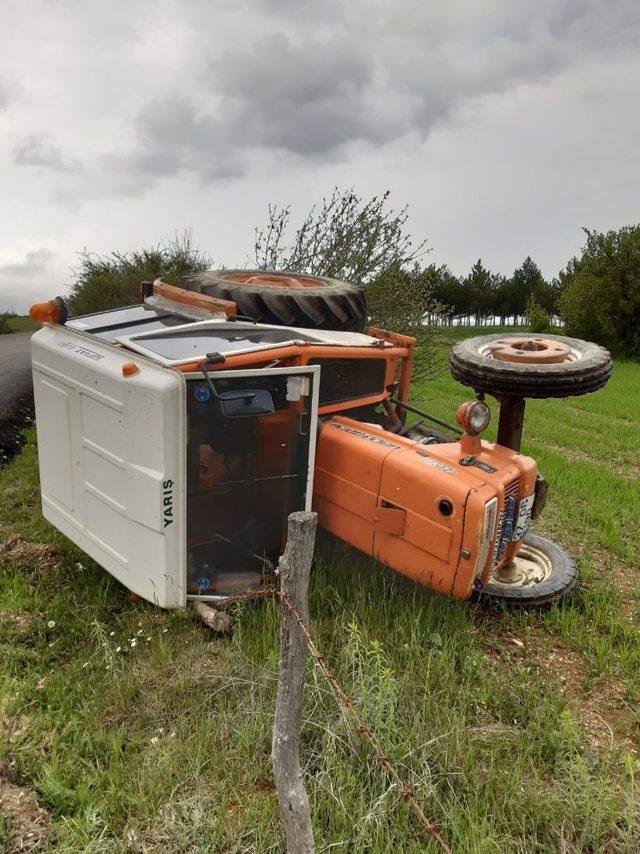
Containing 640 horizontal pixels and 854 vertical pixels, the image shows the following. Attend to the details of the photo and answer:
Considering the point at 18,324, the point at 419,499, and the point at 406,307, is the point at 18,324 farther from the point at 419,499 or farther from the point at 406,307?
the point at 419,499

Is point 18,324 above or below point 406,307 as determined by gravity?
below

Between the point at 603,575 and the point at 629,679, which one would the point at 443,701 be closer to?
the point at 629,679

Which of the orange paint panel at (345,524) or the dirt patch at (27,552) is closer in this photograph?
the orange paint panel at (345,524)

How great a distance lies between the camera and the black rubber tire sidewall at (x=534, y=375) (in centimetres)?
479

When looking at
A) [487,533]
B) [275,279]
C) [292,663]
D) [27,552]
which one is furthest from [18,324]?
[292,663]

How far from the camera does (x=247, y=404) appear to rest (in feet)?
14.5

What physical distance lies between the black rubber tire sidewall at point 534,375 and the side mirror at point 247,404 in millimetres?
1586

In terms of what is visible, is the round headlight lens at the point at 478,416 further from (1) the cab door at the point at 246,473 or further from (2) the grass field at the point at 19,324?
(2) the grass field at the point at 19,324

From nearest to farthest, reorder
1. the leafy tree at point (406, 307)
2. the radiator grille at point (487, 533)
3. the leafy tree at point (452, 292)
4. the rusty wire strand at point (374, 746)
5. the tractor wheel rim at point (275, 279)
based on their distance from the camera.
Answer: the rusty wire strand at point (374, 746), the radiator grille at point (487, 533), the tractor wheel rim at point (275, 279), the leafy tree at point (406, 307), the leafy tree at point (452, 292)

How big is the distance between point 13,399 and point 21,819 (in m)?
9.59

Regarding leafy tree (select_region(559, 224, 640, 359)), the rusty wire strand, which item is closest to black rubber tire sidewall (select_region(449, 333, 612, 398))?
the rusty wire strand

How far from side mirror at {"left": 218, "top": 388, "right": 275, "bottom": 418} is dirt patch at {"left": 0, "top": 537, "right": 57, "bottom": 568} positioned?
2327mm

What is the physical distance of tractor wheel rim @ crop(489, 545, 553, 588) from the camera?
5.19 m

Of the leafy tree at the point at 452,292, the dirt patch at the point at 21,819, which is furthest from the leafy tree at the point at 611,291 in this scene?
the dirt patch at the point at 21,819
